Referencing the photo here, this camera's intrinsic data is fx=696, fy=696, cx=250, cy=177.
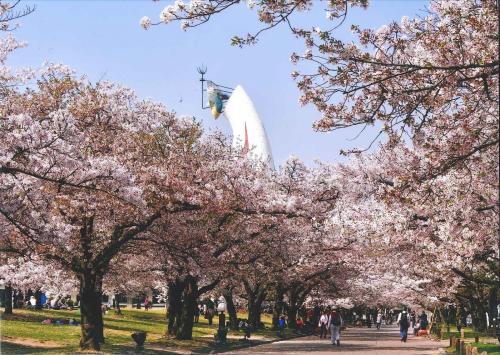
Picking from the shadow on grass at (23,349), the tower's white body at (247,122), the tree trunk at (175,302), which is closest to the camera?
the shadow on grass at (23,349)

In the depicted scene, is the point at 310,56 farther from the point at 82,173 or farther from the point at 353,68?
the point at 82,173

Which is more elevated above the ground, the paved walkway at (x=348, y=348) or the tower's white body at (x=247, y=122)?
the tower's white body at (x=247, y=122)

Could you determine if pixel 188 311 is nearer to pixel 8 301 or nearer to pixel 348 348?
pixel 348 348

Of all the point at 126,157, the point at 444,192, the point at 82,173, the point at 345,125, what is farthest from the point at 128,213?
the point at 345,125

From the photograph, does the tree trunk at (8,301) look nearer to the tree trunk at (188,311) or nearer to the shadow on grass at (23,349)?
the tree trunk at (188,311)

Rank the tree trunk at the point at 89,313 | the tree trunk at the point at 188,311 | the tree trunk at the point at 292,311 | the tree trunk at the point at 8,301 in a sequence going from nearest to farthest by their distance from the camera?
the tree trunk at the point at 89,313, the tree trunk at the point at 188,311, the tree trunk at the point at 8,301, the tree trunk at the point at 292,311

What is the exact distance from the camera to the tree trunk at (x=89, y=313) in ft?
83.0

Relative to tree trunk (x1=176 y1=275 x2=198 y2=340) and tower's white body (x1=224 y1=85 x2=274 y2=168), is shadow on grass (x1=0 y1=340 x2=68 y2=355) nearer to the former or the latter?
tree trunk (x1=176 y1=275 x2=198 y2=340)

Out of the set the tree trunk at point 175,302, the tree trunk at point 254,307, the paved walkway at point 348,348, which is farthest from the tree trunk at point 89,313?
the tree trunk at point 254,307

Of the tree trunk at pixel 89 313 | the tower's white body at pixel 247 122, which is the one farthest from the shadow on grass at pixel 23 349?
the tower's white body at pixel 247 122

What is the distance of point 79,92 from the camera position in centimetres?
2650

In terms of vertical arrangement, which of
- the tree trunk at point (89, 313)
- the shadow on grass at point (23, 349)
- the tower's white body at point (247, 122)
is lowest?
the shadow on grass at point (23, 349)

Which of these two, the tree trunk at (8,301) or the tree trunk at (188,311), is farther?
the tree trunk at (8,301)

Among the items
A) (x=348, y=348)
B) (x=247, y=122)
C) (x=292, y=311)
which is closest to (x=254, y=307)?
(x=292, y=311)
